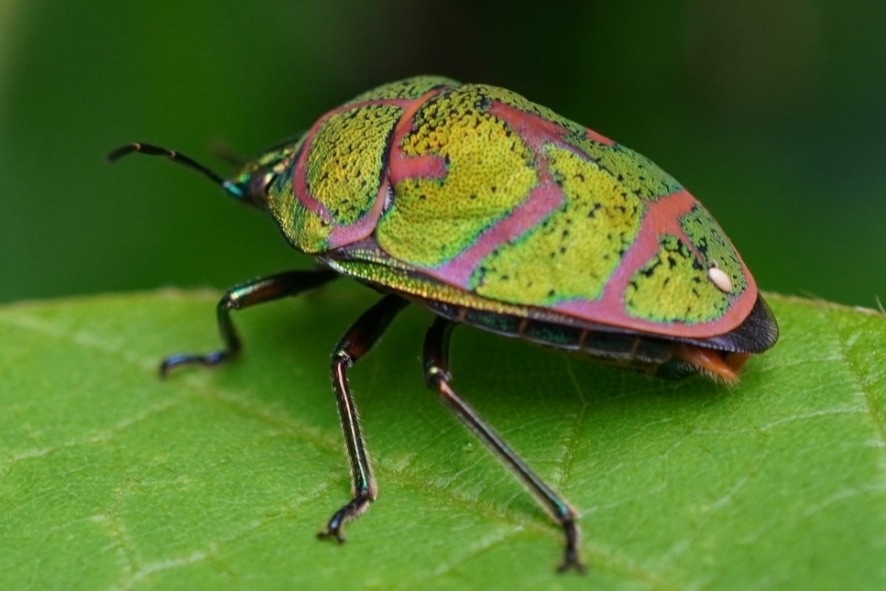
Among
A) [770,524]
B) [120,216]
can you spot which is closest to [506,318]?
[770,524]

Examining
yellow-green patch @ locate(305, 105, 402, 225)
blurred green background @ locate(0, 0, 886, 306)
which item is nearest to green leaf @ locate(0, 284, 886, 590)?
yellow-green patch @ locate(305, 105, 402, 225)

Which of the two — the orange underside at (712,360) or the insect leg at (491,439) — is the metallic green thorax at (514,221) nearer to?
the orange underside at (712,360)

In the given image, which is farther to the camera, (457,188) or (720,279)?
(457,188)

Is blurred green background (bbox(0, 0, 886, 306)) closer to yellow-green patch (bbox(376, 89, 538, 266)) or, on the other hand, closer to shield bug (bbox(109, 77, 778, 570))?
shield bug (bbox(109, 77, 778, 570))


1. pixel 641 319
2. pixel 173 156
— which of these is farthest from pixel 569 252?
pixel 173 156

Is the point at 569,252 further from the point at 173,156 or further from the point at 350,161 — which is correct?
the point at 173,156

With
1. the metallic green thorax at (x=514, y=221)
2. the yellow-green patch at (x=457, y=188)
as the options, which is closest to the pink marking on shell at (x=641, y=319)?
the metallic green thorax at (x=514, y=221)
